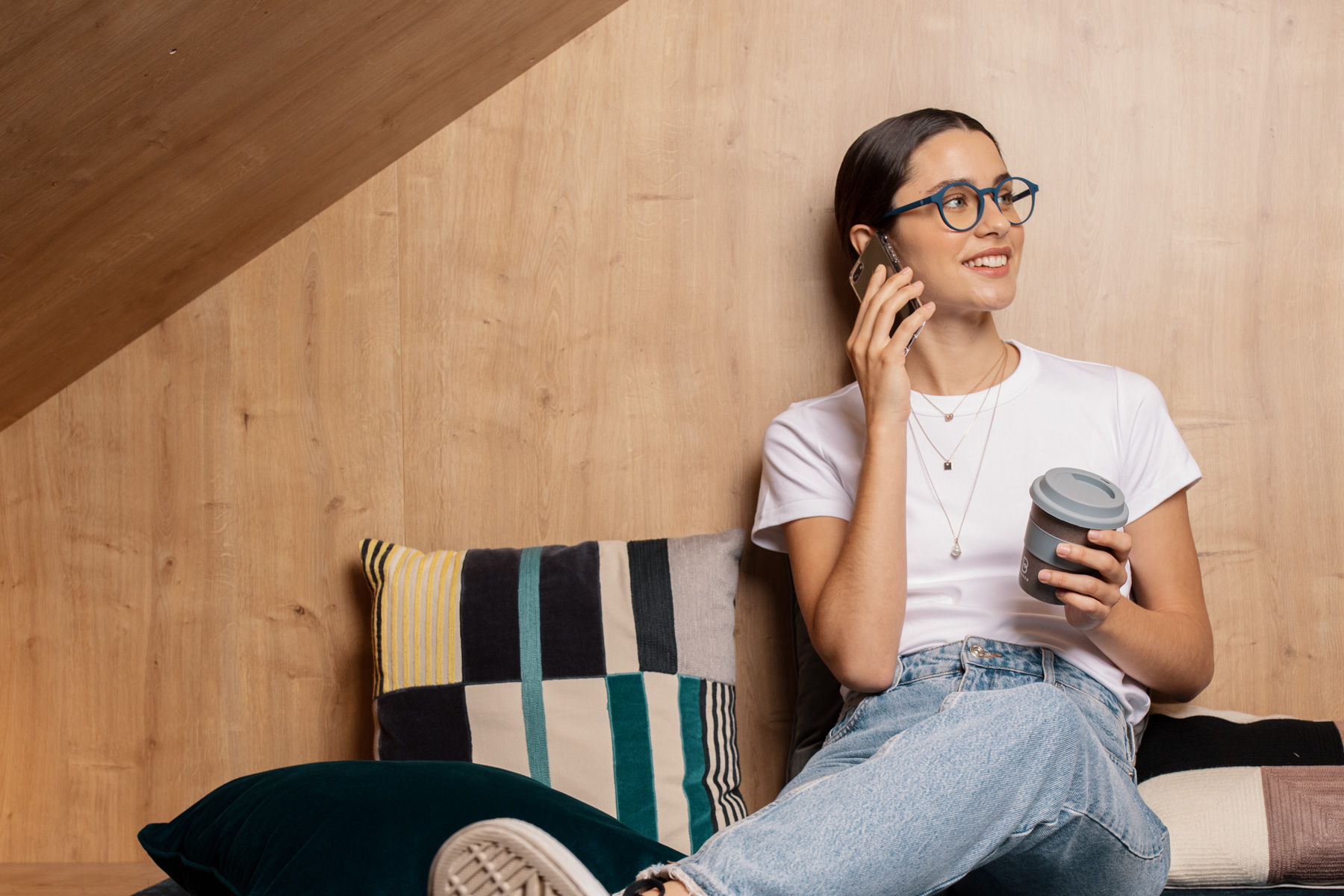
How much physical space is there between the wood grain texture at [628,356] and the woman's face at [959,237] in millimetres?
325

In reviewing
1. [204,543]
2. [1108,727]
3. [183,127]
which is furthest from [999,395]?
[204,543]

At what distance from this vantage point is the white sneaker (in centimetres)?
76

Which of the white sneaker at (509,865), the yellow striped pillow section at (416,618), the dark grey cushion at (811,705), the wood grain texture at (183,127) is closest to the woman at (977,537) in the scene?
the dark grey cushion at (811,705)

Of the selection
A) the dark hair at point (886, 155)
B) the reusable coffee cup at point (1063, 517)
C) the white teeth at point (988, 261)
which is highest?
the dark hair at point (886, 155)

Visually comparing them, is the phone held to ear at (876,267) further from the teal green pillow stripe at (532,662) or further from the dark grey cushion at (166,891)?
the dark grey cushion at (166,891)

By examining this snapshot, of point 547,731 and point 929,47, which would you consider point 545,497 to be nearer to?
point 547,731

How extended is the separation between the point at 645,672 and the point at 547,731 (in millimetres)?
171

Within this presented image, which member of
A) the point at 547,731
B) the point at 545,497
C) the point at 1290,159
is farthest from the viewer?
the point at 545,497

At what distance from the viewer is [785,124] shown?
68.7 inches

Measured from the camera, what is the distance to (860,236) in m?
1.52

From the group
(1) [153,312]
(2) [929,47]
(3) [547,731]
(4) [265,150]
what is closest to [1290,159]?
(2) [929,47]

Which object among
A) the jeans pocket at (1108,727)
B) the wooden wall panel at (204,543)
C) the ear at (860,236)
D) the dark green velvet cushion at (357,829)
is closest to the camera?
the dark green velvet cushion at (357,829)

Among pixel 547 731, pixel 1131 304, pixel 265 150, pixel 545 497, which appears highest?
pixel 265 150

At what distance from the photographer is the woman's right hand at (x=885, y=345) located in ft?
4.34
